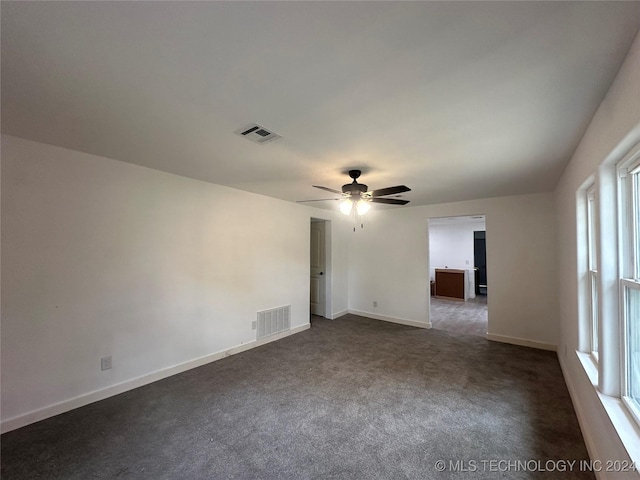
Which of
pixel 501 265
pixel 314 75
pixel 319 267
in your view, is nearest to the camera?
pixel 314 75

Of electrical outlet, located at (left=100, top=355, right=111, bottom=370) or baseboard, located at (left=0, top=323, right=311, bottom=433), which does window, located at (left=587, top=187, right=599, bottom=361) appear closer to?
baseboard, located at (left=0, top=323, right=311, bottom=433)

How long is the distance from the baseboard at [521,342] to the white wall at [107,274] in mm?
3899

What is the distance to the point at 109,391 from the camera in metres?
2.59

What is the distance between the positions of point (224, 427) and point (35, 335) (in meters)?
1.78

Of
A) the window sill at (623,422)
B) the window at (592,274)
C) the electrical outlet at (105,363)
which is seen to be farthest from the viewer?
the electrical outlet at (105,363)

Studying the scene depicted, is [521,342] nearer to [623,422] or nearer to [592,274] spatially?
[592,274]

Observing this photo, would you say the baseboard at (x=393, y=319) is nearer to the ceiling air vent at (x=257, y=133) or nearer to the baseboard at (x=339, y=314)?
the baseboard at (x=339, y=314)

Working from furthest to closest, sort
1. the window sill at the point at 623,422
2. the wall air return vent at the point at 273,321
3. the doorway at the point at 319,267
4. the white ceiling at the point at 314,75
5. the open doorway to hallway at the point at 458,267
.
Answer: the open doorway to hallway at the point at 458,267, the doorway at the point at 319,267, the wall air return vent at the point at 273,321, the window sill at the point at 623,422, the white ceiling at the point at 314,75

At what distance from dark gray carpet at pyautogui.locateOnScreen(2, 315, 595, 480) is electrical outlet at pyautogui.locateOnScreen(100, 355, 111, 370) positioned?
→ 0.31 meters

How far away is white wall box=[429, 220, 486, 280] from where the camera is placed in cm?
820

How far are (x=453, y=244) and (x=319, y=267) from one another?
511 cm

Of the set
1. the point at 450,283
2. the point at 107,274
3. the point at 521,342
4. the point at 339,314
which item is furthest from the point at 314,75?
the point at 450,283

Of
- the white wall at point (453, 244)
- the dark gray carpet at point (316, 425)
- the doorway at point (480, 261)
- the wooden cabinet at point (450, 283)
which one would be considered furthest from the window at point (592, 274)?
the doorway at point (480, 261)

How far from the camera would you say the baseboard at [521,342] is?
3848 mm
